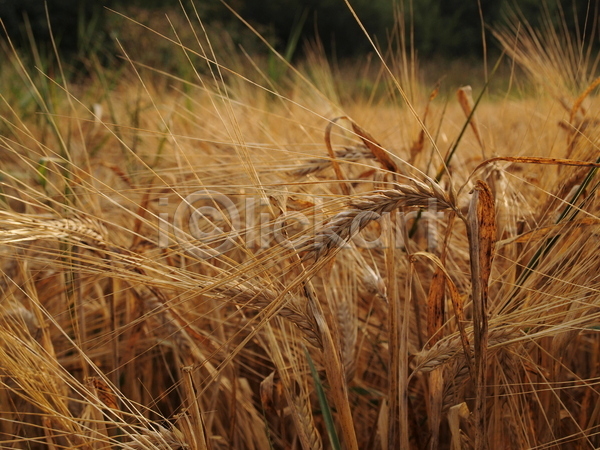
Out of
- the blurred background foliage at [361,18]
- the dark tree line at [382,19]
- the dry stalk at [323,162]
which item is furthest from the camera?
the dark tree line at [382,19]

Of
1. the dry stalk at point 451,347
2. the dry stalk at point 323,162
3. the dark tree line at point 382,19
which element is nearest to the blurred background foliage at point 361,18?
the dark tree line at point 382,19

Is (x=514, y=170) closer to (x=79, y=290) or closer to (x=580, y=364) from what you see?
(x=580, y=364)

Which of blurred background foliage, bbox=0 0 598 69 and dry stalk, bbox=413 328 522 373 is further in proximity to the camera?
blurred background foliage, bbox=0 0 598 69

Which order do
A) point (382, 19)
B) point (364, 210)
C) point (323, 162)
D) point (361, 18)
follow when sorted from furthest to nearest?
point (382, 19), point (361, 18), point (323, 162), point (364, 210)

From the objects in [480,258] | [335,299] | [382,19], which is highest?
[480,258]

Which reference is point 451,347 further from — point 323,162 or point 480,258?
point 323,162

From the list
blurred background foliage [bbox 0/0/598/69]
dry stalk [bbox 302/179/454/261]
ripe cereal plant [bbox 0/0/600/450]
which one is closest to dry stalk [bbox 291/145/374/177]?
ripe cereal plant [bbox 0/0/600/450]

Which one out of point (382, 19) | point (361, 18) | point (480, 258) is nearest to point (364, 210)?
point (480, 258)

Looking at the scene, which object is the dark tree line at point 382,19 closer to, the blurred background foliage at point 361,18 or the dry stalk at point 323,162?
the blurred background foliage at point 361,18

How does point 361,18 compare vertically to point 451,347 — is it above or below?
below

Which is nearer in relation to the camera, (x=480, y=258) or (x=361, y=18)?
(x=480, y=258)

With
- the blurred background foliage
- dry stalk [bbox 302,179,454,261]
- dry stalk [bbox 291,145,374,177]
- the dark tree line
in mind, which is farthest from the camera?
the dark tree line

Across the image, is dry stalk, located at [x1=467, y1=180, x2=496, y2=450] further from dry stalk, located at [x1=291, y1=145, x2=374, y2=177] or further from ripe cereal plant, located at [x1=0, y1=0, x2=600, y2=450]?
dry stalk, located at [x1=291, y1=145, x2=374, y2=177]

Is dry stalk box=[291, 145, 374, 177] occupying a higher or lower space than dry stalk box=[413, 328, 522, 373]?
A: higher
